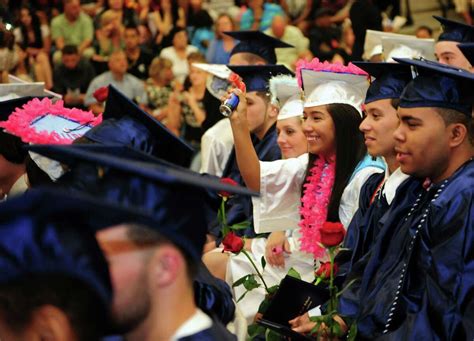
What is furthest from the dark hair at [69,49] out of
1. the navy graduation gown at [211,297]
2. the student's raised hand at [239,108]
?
the navy graduation gown at [211,297]

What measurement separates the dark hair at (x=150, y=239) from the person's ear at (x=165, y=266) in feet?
0.07

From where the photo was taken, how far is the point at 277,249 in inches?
206

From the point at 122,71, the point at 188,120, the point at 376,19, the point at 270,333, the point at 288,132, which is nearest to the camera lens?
the point at 270,333

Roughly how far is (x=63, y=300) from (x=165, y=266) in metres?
0.27

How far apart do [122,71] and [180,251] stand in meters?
8.65

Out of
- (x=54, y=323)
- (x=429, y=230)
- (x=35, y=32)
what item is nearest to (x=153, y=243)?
(x=54, y=323)

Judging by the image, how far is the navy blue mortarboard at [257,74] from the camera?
631cm

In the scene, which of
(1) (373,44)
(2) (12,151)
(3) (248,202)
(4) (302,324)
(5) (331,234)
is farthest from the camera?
(1) (373,44)

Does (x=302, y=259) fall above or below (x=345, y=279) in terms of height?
below

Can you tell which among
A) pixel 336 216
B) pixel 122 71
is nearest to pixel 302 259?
pixel 336 216

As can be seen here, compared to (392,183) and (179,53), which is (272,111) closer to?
(392,183)

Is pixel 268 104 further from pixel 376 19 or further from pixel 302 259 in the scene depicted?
pixel 376 19

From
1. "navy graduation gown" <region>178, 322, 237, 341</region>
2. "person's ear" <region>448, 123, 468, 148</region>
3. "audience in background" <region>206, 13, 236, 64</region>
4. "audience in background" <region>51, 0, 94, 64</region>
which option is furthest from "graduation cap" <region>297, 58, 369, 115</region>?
"audience in background" <region>51, 0, 94, 64</region>

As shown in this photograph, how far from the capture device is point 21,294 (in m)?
2.20
